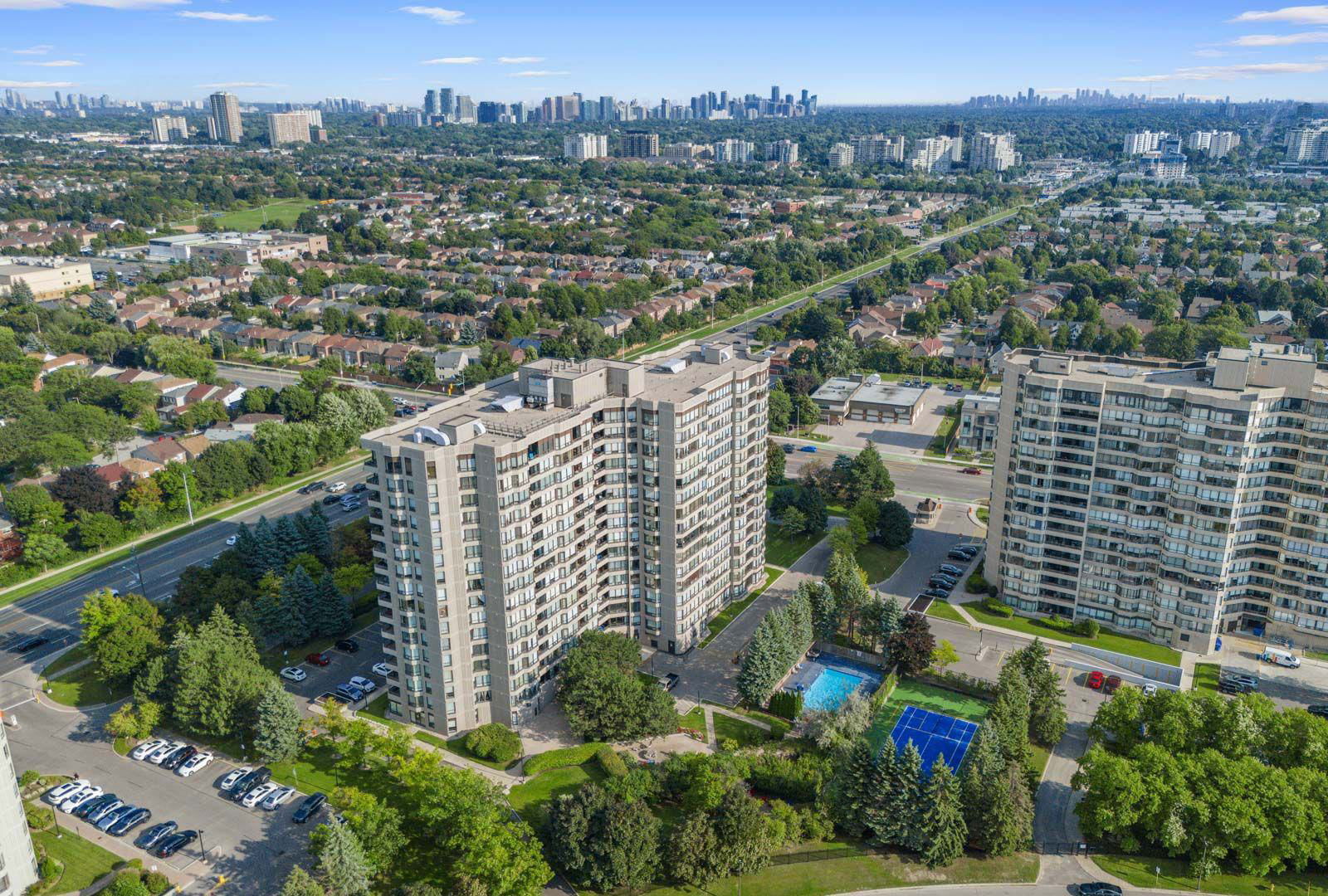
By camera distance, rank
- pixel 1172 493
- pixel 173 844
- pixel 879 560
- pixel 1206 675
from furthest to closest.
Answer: pixel 879 560 → pixel 1172 493 → pixel 1206 675 → pixel 173 844

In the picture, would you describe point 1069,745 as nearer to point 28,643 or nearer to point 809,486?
point 809,486

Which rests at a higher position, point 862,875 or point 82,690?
point 82,690

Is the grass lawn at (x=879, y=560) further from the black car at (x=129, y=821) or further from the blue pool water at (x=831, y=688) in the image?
the black car at (x=129, y=821)

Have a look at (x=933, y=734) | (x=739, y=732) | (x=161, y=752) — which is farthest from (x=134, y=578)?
(x=933, y=734)

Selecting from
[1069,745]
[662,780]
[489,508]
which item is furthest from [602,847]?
[1069,745]

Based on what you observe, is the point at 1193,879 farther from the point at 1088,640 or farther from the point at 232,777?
the point at 232,777
